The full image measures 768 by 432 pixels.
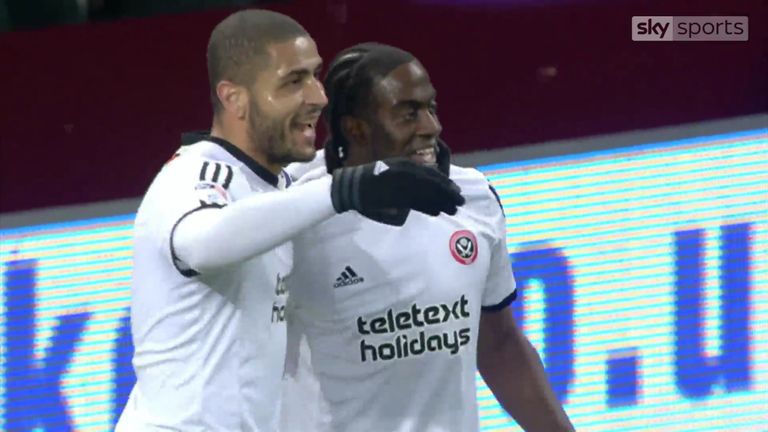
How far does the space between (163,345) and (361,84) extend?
2.13ft

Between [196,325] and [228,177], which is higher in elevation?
[228,177]

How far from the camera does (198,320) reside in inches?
107

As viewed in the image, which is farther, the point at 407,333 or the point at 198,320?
the point at 407,333

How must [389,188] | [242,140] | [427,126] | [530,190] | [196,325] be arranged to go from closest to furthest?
[389,188]
[196,325]
[242,140]
[427,126]
[530,190]

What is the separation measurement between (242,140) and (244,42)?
0.15 meters

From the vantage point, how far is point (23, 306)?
384cm

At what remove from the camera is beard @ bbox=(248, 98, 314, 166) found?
2785 millimetres

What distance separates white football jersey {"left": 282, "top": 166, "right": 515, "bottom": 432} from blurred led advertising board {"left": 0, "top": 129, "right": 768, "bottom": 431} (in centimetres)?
78

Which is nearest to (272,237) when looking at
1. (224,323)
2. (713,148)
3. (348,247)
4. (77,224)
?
(224,323)

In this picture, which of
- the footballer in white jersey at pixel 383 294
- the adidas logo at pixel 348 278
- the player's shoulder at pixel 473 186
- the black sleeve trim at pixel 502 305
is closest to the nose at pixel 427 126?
the footballer in white jersey at pixel 383 294

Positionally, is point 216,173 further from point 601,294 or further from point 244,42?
point 601,294

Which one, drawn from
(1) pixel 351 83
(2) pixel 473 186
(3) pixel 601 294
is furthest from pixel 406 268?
(3) pixel 601 294

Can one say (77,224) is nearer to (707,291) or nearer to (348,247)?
(348,247)

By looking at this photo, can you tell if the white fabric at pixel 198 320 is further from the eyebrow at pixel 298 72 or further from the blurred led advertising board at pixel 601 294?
the blurred led advertising board at pixel 601 294
